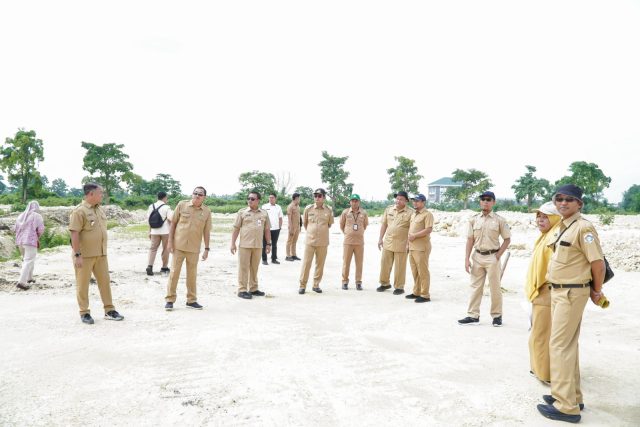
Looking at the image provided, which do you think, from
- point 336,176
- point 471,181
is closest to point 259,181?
point 336,176

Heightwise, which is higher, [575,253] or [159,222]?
[575,253]

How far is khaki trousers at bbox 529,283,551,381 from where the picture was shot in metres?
3.92

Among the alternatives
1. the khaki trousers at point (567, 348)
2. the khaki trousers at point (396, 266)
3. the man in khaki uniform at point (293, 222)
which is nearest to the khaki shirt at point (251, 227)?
Answer: the khaki trousers at point (396, 266)

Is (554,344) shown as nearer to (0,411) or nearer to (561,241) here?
(561,241)

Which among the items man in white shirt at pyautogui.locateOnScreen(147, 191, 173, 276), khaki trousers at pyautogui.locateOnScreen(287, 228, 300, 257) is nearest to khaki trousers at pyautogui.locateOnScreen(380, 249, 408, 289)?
man in white shirt at pyautogui.locateOnScreen(147, 191, 173, 276)

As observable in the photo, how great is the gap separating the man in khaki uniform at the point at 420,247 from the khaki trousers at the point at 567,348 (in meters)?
3.95

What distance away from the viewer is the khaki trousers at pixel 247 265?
7648mm

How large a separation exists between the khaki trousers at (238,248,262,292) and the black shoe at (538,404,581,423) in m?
5.14

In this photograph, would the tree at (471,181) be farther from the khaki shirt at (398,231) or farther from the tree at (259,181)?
the khaki shirt at (398,231)

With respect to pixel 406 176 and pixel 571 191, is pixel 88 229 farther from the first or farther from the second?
pixel 406 176

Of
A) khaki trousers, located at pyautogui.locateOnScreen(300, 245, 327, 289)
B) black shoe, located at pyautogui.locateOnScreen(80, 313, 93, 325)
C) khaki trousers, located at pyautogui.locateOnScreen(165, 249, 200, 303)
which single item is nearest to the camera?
black shoe, located at pyautogui.locateOnScreen(80, 313, 93, 325)

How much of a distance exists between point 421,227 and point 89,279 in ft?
17.0

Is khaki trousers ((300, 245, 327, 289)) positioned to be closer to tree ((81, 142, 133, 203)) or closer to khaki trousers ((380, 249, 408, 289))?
khaki trousers ((380, 249, 408, 289))

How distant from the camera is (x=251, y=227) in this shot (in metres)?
7.62
